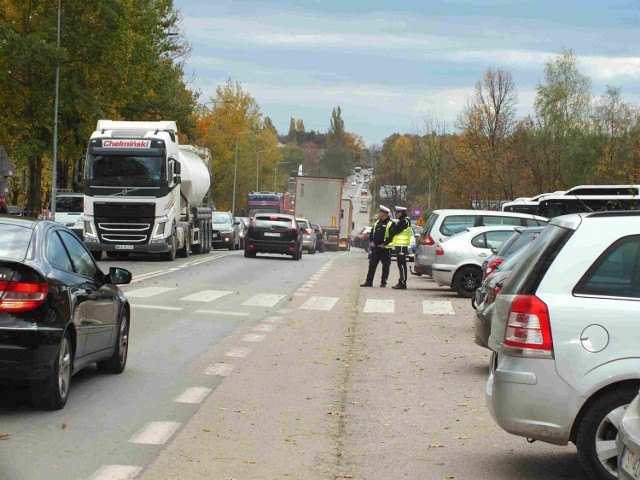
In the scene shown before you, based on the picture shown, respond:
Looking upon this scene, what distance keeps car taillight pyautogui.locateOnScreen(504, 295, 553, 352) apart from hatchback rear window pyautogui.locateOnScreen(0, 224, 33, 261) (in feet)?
13.0

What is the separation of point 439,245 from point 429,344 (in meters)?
8.76

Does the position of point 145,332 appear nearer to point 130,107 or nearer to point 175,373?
point 175,373

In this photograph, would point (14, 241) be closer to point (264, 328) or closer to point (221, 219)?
point (264, 328)

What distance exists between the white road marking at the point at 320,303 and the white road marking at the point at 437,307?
1730 mm

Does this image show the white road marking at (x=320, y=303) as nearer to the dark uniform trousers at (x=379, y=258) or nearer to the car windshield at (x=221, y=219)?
the dark uniform trousers at (x=379, y=258)

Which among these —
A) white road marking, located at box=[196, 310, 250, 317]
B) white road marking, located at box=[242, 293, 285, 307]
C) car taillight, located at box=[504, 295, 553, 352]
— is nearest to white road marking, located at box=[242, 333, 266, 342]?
white road marking, located at box=[196, 310, 250, 317]

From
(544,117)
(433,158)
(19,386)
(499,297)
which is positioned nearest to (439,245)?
(19,386)

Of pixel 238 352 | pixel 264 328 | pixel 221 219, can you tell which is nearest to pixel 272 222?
pixel 221 219

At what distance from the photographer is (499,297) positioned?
25.2ft

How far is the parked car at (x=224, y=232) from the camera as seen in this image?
56.5m

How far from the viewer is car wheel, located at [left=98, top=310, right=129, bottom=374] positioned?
11461 millimetres

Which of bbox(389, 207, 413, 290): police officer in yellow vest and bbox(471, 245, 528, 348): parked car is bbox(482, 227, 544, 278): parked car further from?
bbox(389, 207, 413, 290): police officer in yellow vest

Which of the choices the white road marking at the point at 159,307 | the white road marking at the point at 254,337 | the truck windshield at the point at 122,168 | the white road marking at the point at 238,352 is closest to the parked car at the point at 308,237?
the truck windshield at the point at 122,168

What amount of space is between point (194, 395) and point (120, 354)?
1466 mm
